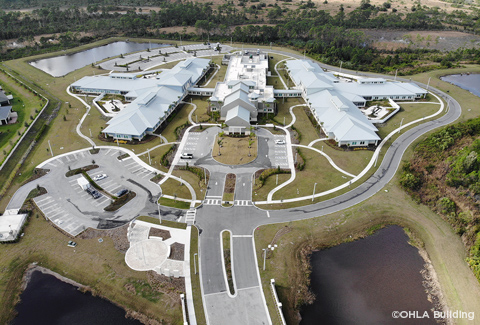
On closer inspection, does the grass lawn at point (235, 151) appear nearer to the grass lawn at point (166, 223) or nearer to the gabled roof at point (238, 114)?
A: the gabled roof at point (238, 114)

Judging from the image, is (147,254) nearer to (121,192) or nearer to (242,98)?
(121,192)

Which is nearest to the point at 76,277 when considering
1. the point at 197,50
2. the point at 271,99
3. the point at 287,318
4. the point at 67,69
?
the point at 287,318

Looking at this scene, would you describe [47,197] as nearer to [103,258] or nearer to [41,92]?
[103,258]

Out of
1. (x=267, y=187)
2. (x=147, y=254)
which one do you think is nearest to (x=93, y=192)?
(x=147, y=254)

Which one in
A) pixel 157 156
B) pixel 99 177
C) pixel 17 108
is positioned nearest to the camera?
pixel 99 177

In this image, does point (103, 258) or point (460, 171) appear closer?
point (103, 258)

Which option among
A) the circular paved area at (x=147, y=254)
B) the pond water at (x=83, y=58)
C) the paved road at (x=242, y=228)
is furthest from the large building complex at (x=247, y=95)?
the circular paved area at (x=147, y=254)

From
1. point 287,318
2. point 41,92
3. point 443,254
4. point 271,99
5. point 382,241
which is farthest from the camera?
point 41,92
